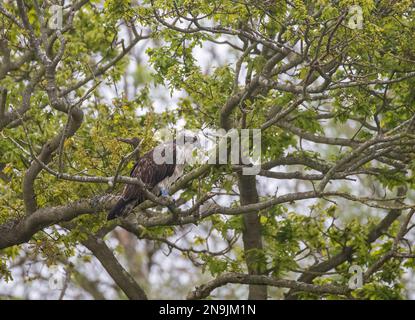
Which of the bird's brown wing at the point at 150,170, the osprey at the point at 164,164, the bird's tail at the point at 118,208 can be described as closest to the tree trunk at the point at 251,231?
the osprey at the point at 164,164

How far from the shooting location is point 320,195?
408 inches

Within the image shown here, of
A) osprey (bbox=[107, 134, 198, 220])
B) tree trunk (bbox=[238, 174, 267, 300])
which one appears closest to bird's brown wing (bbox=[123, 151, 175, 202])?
osprey (bbox=[107, 134, 198, 220])

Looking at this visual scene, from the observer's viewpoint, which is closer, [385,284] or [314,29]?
[314,29]

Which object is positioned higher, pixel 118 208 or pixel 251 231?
pixel 251 231

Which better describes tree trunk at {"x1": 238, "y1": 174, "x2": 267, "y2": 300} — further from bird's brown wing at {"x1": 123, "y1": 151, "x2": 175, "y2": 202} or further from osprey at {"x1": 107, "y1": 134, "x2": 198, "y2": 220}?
bird's brown wing at {"x1": 123, "y1": 151, "x2": 175, "y2": 202}

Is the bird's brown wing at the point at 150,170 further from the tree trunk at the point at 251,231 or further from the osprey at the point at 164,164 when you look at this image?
the tree trunk at the point at 251,231

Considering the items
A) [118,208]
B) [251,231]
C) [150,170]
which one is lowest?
[118,208]

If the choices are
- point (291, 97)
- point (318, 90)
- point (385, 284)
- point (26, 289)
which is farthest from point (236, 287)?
point (318, 90)

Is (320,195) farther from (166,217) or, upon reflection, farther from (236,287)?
(236,287)

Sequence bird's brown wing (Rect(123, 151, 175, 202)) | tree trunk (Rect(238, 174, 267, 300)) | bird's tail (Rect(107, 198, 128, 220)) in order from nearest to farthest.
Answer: bird's tail (Rect(107, 198, 128, 220))
bird's brown wing (Rect(123, 151, 175, 202))
tree trunk (Rect(238, 174, 267, 300))

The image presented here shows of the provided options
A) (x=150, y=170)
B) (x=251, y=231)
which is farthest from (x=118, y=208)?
(x=251, y=231)

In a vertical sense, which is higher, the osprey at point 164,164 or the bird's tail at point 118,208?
the osprey at point 164,164

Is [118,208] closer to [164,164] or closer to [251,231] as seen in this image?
[164,164]

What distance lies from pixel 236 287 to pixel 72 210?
13205mm
